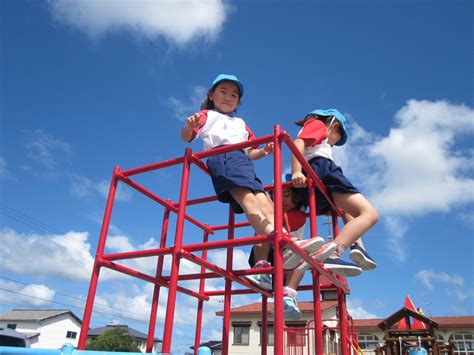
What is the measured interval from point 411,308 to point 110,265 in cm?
1167

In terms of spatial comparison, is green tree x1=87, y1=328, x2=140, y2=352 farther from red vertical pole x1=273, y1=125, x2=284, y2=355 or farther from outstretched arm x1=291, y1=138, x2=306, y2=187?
red vertical pole x1=273, y1=125, x2=284, y2=355

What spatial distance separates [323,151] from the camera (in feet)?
11.5

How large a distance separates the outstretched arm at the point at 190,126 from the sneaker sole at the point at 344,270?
5.02 feet

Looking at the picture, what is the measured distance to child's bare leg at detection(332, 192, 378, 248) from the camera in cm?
298

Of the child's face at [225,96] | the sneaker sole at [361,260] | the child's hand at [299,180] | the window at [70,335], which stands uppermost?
the window at [70,335]

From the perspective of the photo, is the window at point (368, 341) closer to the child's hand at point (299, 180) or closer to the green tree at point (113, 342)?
the green tree at point (113, 342)

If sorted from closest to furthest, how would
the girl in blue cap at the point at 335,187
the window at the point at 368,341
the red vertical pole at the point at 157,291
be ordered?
the girl in blue cap at the point at 335,187 < the red vertical pole at the point at 157,291 < the window at the point at 368,341

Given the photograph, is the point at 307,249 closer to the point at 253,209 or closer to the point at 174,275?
the point at 253,209

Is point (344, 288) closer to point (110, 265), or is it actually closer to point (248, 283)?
point (248, 283)

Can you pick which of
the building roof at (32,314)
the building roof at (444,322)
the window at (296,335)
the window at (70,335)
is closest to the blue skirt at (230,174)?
the window at (296,335)

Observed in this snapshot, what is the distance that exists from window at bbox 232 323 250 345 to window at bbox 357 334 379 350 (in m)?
6.70

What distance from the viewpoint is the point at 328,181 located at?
3.35 meters

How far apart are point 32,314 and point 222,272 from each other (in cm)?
4207

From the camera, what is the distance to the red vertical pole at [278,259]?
6.53ft
